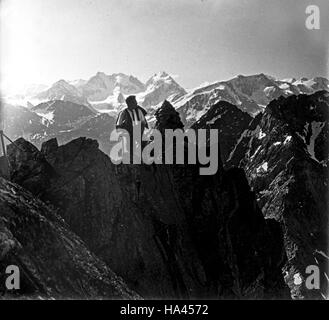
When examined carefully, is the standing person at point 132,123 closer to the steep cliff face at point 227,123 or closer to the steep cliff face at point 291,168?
the steep cliff face at point 227,123

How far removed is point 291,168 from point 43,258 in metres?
144

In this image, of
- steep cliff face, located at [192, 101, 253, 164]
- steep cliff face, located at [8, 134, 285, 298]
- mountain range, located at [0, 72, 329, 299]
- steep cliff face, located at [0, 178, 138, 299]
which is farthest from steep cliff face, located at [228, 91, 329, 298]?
steep cliff face, located at [0, 178, 138, 299]

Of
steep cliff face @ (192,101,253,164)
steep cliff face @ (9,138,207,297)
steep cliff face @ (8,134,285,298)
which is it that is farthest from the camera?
steep cliff face @ (192,101,253,164)

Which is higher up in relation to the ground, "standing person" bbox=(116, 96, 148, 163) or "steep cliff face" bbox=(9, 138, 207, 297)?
"standing person" bbox=(116, 96, 148, 163)

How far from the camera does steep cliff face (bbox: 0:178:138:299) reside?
25.7m

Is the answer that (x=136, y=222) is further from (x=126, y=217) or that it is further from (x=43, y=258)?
(x=43, y=258)

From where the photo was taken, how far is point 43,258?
3064cm

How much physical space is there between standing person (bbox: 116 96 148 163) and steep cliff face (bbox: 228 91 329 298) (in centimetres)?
7546

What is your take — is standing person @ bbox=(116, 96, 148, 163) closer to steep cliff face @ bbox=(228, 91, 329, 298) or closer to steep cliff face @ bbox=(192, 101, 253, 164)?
steep cliff face @ bbox=(192, 101, 253, 164)

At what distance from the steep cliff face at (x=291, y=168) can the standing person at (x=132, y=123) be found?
7546 cm

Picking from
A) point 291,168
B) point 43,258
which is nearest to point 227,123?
point 291,168
